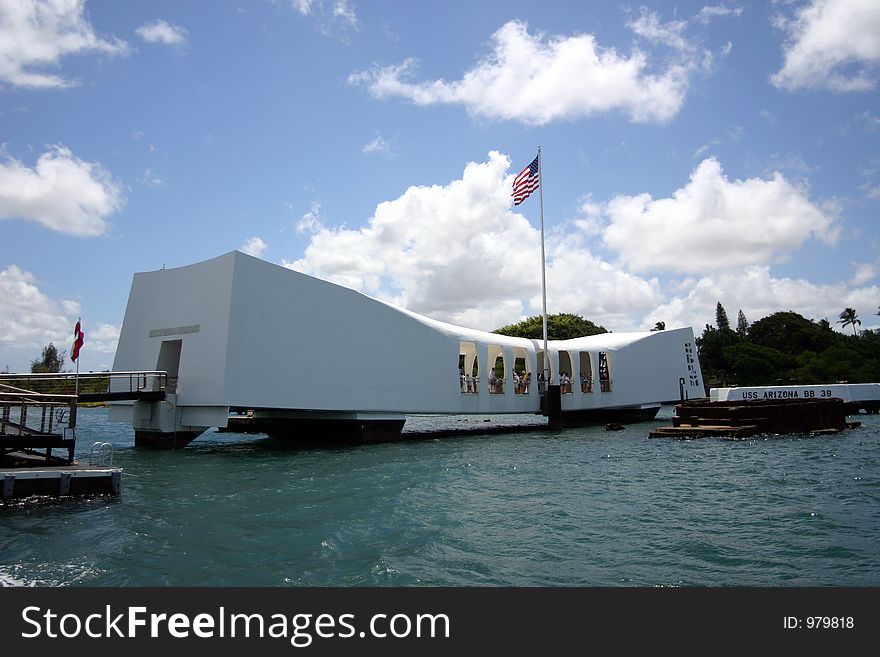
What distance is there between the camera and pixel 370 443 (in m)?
23.4

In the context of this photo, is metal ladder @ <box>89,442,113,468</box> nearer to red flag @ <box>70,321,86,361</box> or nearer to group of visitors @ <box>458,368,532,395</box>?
red flag @ <box>70,321,86,361</box>

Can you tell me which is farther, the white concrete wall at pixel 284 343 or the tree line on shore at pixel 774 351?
the tree line on shore at pixel 774 351

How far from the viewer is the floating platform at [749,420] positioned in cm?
2416

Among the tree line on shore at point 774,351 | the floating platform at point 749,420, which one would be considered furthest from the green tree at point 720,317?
the floating platform at point 749,420

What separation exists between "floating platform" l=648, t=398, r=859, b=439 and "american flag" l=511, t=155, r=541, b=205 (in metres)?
12.0

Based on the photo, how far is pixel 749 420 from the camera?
2489cm

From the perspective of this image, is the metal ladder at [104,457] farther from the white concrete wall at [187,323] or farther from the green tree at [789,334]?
the green tree at [789,334]

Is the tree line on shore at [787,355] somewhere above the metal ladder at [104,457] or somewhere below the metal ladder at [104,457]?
above

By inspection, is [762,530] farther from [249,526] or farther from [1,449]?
[1,449]

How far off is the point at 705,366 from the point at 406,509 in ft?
251

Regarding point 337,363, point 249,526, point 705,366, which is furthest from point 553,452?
point 705,366

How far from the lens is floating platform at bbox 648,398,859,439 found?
24.2 m

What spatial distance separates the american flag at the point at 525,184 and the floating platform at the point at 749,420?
12.0 metres
